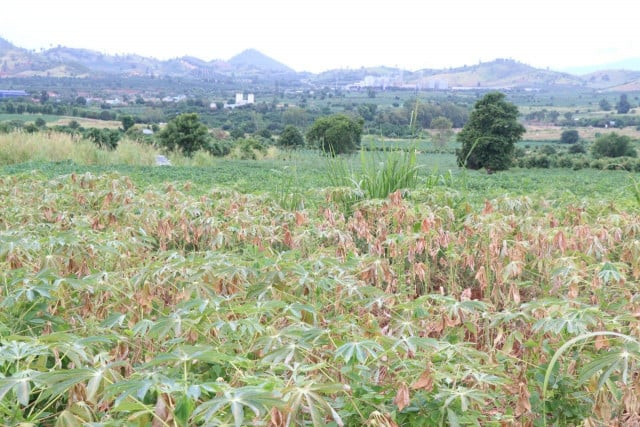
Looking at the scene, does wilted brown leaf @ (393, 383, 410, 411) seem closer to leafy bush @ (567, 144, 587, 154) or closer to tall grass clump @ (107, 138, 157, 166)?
tall grass clump @ (107, 138, 157, 166)

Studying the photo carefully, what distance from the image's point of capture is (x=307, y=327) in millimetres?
1486

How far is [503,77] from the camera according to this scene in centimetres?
12512

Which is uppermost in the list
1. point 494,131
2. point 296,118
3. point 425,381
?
point 425,381

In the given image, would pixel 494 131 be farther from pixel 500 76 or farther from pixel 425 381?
pixel 500 76

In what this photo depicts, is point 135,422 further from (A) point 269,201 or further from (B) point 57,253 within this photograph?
(A) point 269,201

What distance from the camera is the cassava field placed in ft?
3.56

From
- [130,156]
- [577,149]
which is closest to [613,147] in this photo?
[577,149]

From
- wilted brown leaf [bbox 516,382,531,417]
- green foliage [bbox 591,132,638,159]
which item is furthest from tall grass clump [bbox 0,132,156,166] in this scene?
green foliage [bbox 591,132,638,159]

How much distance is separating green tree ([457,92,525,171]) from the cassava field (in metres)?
29.1

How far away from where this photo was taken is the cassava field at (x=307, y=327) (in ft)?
3.56

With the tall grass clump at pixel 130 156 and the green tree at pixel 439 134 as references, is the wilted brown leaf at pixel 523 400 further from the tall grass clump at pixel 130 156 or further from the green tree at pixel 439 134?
the tall grass clump at pixel 130 156

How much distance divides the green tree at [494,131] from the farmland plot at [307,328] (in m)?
29.2

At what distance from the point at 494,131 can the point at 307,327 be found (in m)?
32.6

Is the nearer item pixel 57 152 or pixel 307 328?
pixel 307 328
